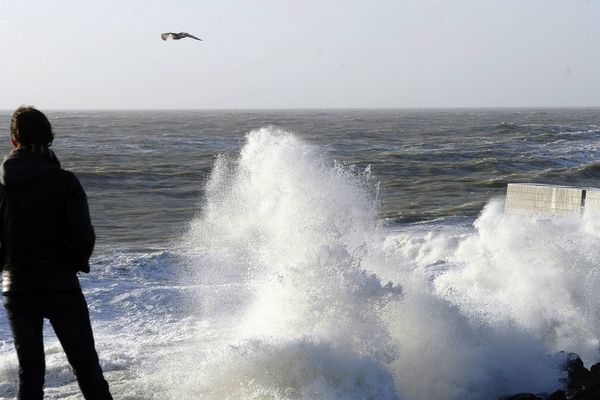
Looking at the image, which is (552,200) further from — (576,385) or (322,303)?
(322,303)

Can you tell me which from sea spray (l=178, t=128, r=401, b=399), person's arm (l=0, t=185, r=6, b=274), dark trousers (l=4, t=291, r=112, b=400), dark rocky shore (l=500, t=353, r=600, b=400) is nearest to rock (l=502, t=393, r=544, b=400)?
dark rocky shore (l=500, t=353, r=600, b=400)

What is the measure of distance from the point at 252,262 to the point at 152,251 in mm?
2526

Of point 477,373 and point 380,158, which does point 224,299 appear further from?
point 380,158

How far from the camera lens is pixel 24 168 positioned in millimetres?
3637

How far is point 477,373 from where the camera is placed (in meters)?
6.72

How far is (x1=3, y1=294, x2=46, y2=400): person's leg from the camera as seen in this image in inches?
144

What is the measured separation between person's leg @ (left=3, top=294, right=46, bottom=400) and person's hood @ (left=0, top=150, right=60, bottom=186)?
1.66 ft

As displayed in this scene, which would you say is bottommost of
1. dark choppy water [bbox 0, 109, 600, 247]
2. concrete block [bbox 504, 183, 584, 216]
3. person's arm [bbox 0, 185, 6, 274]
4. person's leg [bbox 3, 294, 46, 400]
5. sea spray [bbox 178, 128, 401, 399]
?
dark choppy water [bbox 0, 109, 600, 247]

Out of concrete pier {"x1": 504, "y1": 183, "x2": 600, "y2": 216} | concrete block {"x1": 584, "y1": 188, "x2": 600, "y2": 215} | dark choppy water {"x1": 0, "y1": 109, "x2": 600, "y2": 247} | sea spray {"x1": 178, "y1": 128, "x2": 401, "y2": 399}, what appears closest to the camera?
sea spray {"x1": 178, "y1": 128, "x2": 401, "y2": 399}

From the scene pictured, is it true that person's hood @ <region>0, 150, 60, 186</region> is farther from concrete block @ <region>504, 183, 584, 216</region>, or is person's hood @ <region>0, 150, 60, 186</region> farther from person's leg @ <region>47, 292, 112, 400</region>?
concrete block @ <region>504, 183, 584, 216</region>

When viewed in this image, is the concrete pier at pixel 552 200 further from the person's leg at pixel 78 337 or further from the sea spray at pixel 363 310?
the person's leg at pixel 78 337

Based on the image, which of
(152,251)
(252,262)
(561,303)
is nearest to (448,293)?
(561,303)

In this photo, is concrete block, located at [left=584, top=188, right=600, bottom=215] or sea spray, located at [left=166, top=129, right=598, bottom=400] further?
concrete block, located at [left=584, top=188, right=600, bottom=215]

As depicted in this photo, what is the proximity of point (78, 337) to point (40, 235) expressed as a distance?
19.2 inches
